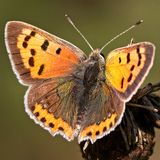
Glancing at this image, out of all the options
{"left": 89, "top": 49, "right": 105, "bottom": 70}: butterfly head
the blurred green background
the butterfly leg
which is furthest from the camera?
the blurred green background

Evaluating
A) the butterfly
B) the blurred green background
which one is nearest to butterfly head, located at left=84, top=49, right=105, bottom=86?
the butterfly

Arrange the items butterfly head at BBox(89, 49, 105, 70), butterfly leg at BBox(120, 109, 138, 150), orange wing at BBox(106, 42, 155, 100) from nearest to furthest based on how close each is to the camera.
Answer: orange wing at BBox(106, 42, 155, 100) < butterfly leg at BBox(120, 109, 138, 150) < butterfly head at BBox(89, 49, 105, 70)

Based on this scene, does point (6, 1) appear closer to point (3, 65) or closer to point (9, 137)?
point (3, 65)

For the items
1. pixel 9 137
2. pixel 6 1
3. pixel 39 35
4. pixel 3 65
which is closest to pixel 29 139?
pixel 9 137

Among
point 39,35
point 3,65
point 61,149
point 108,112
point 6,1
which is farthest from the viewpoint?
point 6,1

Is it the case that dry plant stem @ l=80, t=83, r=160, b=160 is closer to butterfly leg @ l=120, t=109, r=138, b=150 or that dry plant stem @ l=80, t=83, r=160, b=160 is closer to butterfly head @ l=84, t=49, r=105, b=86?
butterfly leg @ l=120, t=109, r=138, b=150

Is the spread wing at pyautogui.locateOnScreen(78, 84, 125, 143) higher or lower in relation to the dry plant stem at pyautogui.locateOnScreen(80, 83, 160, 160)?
Result: higher

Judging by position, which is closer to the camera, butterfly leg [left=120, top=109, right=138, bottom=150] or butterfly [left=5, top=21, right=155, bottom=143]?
butterfly [left=5, top=21, right=155, bottom=143]
